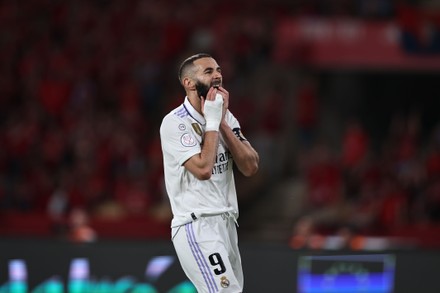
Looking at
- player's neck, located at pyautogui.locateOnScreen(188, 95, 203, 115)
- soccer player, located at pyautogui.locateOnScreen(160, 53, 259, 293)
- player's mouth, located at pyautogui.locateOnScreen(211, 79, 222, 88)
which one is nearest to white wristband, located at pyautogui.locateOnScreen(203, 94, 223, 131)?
soccer player, located at pyautogui.locateOnScreen(160, 53, 259, 293)

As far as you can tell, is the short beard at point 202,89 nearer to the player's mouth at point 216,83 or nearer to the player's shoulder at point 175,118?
the player's mouth at point 216,83

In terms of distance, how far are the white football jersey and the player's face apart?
Answer: 7.7 inches

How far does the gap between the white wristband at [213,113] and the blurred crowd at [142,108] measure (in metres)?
8.22

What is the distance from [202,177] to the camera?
636 cm

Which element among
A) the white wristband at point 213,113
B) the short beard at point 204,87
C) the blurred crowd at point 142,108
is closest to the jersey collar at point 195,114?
the short beard at point 204,87

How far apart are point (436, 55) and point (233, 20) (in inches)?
140

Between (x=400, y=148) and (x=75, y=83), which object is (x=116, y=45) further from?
(x=400, y=148)

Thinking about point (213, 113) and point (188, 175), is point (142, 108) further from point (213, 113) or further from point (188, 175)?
point (213, 113)

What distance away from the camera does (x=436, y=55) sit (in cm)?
1677

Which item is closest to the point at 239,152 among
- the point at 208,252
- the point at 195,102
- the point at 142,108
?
the point at 195,102

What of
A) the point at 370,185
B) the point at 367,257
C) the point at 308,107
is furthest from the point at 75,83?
the point at 367,257

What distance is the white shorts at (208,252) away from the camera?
6.46 m

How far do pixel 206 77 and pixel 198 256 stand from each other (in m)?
1.10

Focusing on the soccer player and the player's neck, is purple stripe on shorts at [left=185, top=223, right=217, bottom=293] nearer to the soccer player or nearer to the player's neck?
the soccer player
